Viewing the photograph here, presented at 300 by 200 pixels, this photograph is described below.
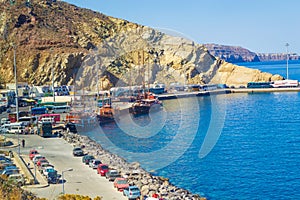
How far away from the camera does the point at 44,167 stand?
84.3ft

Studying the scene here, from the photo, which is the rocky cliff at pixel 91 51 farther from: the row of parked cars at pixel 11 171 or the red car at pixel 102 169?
the red car at pixel 102 169

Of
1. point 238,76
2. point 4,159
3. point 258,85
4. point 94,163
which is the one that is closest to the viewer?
point 4,159

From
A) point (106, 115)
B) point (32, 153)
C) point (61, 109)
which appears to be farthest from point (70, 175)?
point (61, 109)

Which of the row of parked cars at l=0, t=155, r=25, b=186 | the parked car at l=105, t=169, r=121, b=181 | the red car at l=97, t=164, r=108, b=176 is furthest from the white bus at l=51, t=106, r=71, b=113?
the parked car at l=105, t=169, r=121, b=181

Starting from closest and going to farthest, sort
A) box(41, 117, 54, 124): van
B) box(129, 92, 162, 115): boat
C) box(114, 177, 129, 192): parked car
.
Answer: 1. box(114, 177, 129, 192): parked car
2. box(41, 117, 54, 124): van
3. box(129, 92, 162, 115): boat

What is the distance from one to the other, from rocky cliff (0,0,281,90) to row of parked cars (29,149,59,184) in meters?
39.8

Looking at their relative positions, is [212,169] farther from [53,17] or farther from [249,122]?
[53,17]

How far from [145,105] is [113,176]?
35.4 m

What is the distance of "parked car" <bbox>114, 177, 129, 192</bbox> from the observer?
23.0 meters

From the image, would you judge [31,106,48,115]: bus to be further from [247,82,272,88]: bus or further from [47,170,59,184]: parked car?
[247,82,272,88]: bus

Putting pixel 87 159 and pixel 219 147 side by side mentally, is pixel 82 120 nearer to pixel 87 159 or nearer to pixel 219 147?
pixel 219 147

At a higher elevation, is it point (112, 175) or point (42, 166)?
point (42, 166)

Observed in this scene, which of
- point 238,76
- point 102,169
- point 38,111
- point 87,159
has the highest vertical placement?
point 238,76

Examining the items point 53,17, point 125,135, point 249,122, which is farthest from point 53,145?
point 53,17
